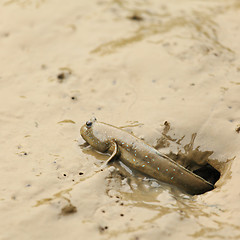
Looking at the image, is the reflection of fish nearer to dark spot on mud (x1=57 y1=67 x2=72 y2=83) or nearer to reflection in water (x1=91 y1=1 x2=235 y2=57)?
dark spot on mud (x1=57 y1=67 x2=72 y2=83)

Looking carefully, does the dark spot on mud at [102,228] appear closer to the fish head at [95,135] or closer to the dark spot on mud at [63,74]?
the fish head at [95,135]

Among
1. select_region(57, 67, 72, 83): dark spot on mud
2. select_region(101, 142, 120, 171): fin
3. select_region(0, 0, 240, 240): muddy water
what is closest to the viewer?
select_region(0, 0, 240, 240): muddy water

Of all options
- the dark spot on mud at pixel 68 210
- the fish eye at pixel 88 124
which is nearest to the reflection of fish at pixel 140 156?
the fish eye at pixel 88 124

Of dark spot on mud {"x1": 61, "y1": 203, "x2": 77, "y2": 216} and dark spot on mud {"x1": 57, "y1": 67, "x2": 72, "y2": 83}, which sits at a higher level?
dark spot on mud {"x1": 57, "y1": 67, "x2": 72, "y2": 83}

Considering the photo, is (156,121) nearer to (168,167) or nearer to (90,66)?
(168,167)

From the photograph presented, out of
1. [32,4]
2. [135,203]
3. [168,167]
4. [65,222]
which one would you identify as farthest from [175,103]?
[32,4]

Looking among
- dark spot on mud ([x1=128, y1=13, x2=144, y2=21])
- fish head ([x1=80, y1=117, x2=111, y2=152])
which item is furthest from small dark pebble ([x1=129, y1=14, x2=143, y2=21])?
fish head ([x1=80, y1=117, x2=111, y2=152])

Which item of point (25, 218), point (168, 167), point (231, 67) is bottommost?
point (25, 218)
